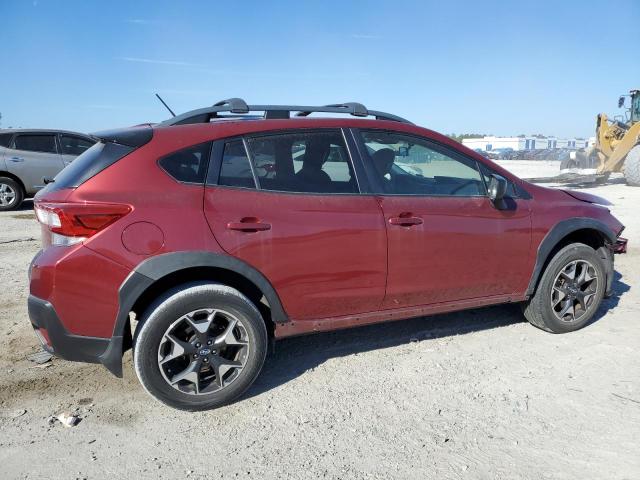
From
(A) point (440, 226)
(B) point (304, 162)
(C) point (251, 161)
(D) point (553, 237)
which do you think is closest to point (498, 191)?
(A) point (440, 226)

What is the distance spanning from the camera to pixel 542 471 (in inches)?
96.4

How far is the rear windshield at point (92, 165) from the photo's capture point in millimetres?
2850

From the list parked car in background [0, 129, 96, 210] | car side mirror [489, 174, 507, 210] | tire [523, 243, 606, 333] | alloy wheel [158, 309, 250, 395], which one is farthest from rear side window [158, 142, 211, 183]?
parked car in background [0, 129, 96, 210]

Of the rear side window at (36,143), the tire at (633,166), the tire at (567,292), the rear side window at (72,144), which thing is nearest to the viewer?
the tire at (567,292)

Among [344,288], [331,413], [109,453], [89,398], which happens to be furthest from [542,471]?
[89,398]

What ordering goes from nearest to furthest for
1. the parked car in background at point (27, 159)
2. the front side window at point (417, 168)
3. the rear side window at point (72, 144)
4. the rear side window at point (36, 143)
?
the front side window at point (417, 168) < the parked car in background at point (27, 159) < the rear side window at point (36, 143) < the rear side window at point (72, 144)

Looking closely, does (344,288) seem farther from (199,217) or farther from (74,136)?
(74,136)

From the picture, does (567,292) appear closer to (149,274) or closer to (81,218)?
(149,274)

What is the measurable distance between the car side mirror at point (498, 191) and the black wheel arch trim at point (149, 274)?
73.5 inches

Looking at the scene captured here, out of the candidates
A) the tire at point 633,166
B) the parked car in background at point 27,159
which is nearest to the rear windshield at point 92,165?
the parked car in background at point 27,159

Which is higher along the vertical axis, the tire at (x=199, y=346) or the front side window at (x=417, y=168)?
the front side window at (x=417, y=168)

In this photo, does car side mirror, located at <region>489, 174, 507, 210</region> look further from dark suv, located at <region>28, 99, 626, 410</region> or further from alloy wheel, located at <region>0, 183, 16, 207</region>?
alloy wheel, located at <region>0, 183, 16, 207</region>

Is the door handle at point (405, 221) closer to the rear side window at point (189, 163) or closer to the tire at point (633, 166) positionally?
the rear side window at point (189, 163)

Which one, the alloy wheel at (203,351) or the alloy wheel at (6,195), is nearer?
the alloy wheel at (203,351)
